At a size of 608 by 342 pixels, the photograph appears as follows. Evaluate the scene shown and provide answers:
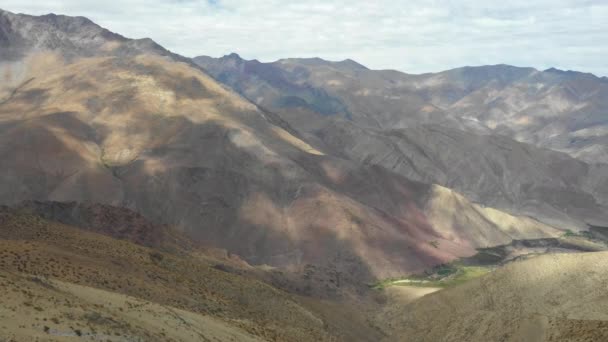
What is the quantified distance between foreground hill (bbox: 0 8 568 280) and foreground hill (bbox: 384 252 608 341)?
81.7 ft

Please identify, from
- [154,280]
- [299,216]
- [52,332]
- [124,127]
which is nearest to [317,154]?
[299,216]

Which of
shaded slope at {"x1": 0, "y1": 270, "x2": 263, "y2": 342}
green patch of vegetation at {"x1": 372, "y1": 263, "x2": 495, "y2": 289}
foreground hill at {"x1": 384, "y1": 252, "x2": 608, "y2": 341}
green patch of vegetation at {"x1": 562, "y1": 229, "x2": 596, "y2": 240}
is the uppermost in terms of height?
shaded slope at {"x1": 0, "y1": 270, "x2": 263, "y2": 342}

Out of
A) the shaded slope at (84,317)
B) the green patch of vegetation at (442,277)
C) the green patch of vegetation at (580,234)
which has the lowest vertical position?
the green patch of vegetation at (580,234)

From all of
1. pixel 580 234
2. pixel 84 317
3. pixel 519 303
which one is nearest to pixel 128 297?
pixel 84 317

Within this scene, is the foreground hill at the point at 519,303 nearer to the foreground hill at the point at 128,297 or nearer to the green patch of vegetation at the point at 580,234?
the foreground hill at the point at 128,297

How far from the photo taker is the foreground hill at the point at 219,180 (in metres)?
125

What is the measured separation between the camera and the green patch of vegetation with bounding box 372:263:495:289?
354ft

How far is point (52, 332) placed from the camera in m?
32.8

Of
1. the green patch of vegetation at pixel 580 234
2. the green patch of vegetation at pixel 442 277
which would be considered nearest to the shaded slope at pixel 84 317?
the green patch of vegetation at pixel 442 277

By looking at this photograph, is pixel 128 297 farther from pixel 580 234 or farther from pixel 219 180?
pixel 580 234

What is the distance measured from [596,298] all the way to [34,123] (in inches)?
4930

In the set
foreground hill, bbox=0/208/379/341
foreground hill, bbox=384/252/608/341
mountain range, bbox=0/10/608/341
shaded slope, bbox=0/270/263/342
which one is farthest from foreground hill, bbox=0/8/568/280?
shaded slope, bbox=0/270/263/342

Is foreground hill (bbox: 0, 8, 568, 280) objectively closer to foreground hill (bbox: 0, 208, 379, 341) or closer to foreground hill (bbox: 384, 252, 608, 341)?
foreground hill (bbox: 384, 252, 608, 341)

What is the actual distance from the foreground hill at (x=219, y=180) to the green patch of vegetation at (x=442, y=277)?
2.45 m
